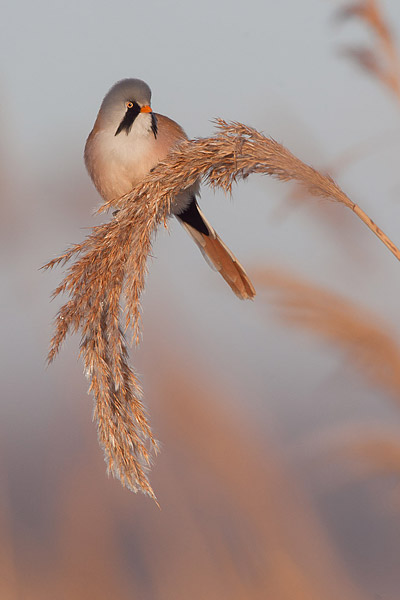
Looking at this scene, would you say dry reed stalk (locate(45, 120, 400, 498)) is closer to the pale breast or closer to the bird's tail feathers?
the bird's tail feathers

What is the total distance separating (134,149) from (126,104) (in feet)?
0.55

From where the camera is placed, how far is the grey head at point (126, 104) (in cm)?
260

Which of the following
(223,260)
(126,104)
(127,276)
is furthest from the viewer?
(126,104)

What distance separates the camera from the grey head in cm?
260

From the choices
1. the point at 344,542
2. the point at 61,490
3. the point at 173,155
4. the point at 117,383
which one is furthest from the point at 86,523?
the point at 173,155

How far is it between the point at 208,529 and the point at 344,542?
28.2 inches

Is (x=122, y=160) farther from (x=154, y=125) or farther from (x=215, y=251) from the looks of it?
(x=215, y=251)

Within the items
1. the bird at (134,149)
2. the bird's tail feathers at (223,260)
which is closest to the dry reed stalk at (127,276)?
the bird's tail feathers at (223,260)

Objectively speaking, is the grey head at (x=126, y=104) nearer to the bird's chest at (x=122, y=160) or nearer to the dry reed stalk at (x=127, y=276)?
Result: the bird's chest at (x=122, y=160)

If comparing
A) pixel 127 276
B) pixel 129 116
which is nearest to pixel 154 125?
pixel 129 116

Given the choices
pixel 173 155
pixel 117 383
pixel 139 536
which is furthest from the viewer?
pixel 139 536

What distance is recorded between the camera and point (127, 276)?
1.52 m

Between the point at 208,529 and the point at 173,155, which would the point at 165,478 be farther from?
the point at 173,155

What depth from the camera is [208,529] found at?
286 cm
